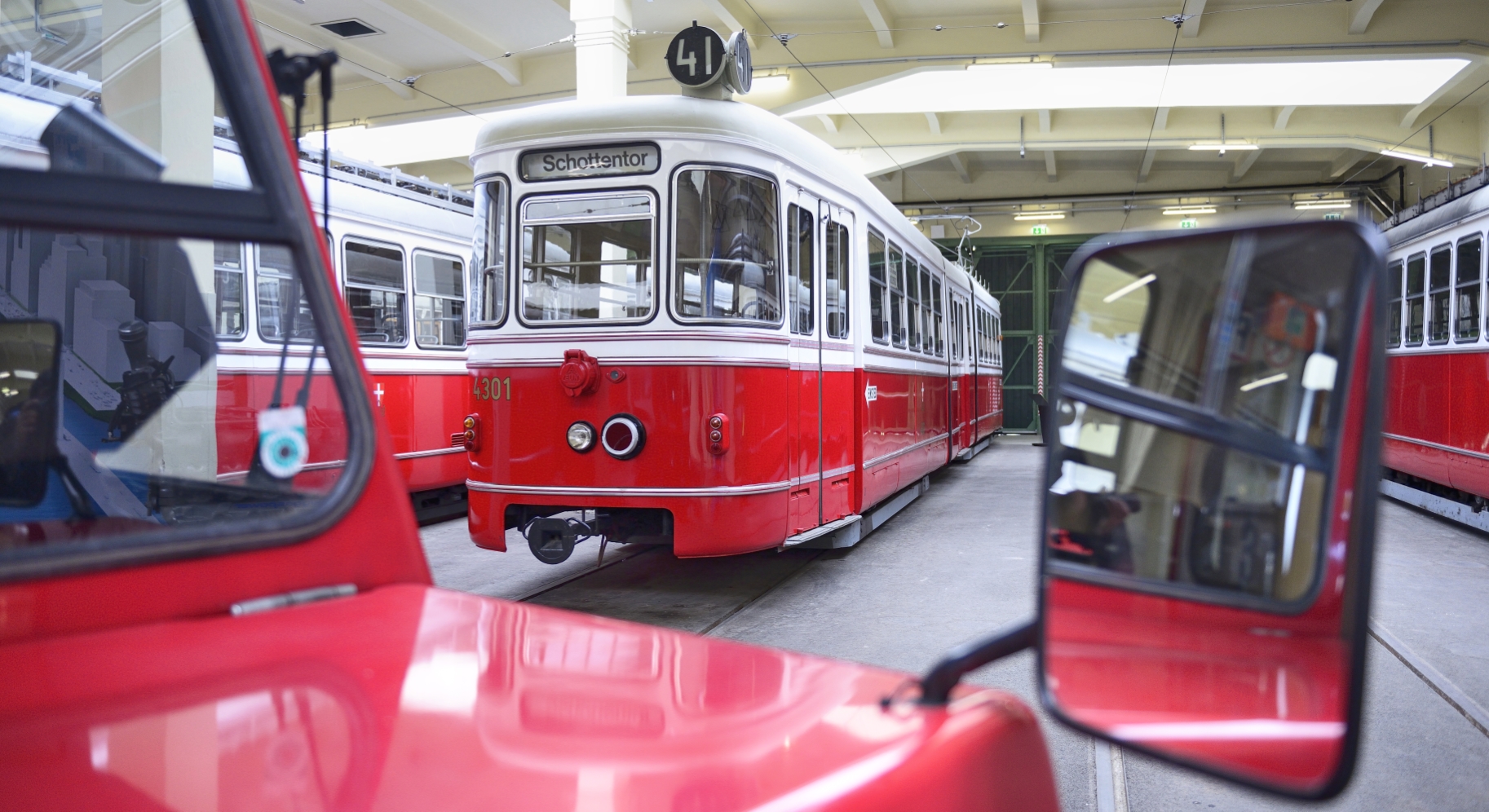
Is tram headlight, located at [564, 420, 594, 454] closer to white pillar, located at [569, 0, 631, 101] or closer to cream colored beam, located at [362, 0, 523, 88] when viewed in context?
white pillar, located at [569, 0, 631, 101]

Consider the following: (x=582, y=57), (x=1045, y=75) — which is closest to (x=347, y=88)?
(x=582, y=57)

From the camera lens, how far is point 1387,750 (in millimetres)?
4039

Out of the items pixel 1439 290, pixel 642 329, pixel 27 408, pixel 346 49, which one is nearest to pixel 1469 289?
pixel 1439 290

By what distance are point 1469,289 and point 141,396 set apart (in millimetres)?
10581

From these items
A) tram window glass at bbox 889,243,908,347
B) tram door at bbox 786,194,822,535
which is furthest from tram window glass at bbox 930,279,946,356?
tram door at bbox 786,194,822,535

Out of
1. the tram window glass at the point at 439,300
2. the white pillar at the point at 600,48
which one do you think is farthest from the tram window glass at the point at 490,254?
the white pillar at the point at 600,48

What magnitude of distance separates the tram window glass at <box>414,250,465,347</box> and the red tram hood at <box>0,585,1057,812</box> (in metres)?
9.20

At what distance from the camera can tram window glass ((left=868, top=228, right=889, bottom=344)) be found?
8.44 meters

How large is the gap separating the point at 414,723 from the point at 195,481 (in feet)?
2.49

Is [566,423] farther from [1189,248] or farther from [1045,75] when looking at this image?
[1045,75]

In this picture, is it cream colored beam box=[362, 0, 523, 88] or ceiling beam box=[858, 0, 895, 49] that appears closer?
A: cream colored beam box=[362, 0, 523, 88]

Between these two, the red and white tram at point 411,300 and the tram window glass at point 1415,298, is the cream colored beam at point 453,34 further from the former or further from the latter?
the tram window glass at point 1415,298

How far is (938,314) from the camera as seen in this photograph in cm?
1235

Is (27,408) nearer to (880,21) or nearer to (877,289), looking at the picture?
(877,289)
